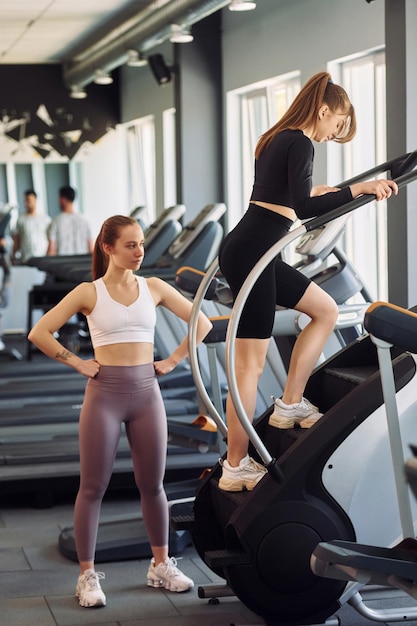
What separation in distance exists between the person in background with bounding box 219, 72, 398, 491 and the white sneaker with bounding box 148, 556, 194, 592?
446mm

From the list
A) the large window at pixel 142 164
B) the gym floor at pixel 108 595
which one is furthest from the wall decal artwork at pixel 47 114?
the gym floor at pixel 108 595

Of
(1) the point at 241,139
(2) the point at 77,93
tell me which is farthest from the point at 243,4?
(2) the point at 77,93

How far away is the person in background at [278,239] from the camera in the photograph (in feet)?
9.87

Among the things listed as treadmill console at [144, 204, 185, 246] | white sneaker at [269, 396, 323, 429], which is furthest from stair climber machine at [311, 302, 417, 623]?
treadmill console at [144, 204, 185, 246]

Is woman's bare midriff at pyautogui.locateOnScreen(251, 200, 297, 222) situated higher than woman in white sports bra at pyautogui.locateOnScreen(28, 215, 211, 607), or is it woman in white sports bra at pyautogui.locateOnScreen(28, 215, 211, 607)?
woman's bare midriff at pyautogui.locateOnScreen(251, 200, 297, 222)

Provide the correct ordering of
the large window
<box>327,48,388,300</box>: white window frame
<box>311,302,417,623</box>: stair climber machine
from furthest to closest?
the large window → <box>327,48,388,300</box>: white window frame → <box>311,302,417,623</box>: stair climber machine

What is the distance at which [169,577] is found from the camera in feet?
11.6

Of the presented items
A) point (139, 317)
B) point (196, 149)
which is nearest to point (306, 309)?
point (139, 317)

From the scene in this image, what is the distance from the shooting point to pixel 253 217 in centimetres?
317

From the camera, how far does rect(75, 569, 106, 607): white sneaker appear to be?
3381mm

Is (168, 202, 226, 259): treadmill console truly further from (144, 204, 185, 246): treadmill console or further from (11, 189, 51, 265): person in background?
(11, 189, 51, 265): person in background

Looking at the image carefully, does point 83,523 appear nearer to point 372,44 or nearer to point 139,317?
point 139,317

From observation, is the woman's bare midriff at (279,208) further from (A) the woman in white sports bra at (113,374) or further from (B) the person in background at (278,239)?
(A) the woman in white sports bra at (113,374)

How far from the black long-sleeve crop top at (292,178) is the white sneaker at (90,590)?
141cm
